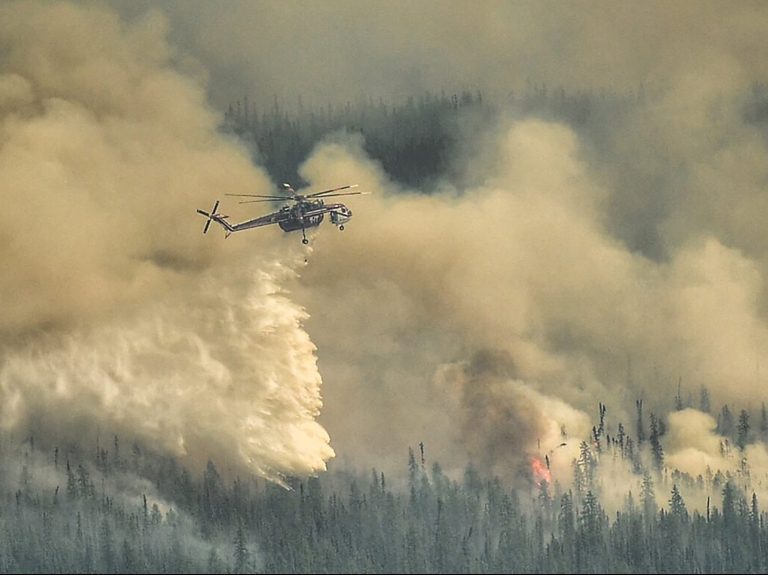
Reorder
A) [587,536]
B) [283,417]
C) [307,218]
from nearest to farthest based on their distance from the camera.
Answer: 1. [307,218]
2. [283,417]
3. [587,536]

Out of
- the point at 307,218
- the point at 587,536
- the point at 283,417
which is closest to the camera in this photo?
the point at 307,218

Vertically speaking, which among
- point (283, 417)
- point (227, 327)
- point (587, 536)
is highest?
point (227, 327)

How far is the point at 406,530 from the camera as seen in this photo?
7505 inches

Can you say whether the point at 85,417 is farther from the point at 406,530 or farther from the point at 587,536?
the point at 587,536

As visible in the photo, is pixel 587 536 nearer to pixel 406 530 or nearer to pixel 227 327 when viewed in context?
pixel 406 530

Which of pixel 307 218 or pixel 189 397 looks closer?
pixel 307 218

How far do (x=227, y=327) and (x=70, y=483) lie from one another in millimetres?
27670

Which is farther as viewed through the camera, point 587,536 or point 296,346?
point 587,536

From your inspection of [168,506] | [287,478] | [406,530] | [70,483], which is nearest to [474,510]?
[406,530]

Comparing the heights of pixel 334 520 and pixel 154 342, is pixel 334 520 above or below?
below

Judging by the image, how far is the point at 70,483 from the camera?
189625 mm

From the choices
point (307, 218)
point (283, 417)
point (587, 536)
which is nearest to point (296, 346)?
point (283, 417)

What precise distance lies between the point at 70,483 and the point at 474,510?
49244mm

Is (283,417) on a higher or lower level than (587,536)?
higher
